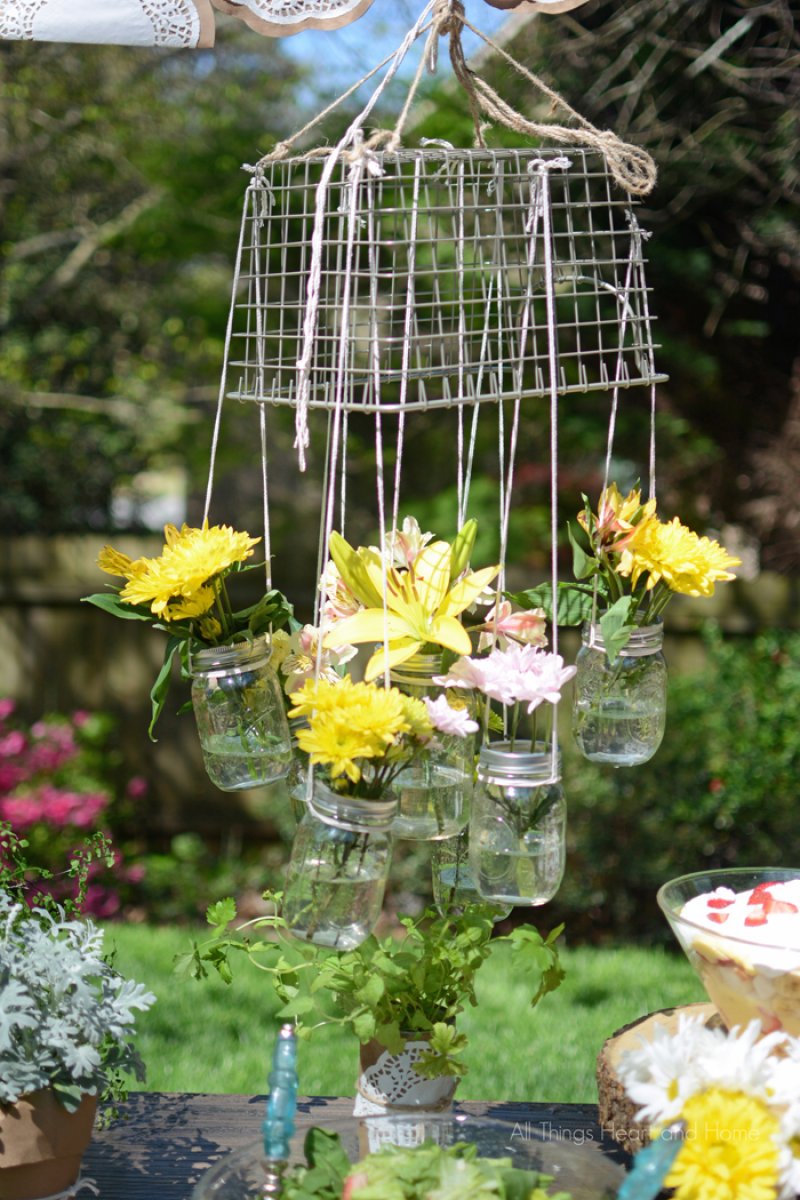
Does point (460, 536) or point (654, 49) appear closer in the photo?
point (460, 536)

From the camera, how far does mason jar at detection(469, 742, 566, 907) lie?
1260 mm

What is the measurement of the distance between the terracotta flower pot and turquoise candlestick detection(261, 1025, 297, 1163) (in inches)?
9.6

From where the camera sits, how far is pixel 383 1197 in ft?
3.58

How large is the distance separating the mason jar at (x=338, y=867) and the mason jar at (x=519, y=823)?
10cm

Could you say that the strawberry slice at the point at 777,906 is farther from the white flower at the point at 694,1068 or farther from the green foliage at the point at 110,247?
the green foliage at the point at 110,247

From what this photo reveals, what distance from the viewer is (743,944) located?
4.24 feet

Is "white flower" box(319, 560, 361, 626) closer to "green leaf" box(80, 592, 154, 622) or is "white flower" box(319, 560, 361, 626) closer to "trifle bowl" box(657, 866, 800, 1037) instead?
"green leaf" box(80, 592, 154, 622)

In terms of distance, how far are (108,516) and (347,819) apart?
407 cm

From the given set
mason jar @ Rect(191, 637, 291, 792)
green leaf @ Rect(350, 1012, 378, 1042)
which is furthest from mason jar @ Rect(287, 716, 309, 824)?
green leaf @ Rect(350, 1012, 378, 1042)

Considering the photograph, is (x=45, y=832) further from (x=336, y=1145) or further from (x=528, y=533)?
(x=336, y=1145)

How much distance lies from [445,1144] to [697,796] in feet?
8.75

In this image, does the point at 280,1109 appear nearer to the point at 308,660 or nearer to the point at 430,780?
the point at 430,780

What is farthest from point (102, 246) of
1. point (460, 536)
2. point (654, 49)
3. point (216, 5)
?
point (460, 536)

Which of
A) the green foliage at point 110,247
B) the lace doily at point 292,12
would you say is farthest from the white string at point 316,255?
the green foliage at point 110,247
